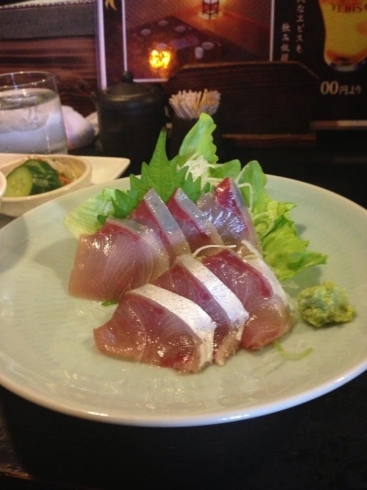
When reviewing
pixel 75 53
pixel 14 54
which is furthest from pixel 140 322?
pixel 14 54

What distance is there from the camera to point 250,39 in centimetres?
292

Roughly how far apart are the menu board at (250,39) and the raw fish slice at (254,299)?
6.72ft

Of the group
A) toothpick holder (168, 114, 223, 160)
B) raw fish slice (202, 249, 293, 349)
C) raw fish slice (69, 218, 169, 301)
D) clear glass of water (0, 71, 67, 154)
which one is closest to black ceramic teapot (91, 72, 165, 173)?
toothpick holder (168, 114, 223, 160)

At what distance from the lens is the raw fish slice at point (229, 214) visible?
1.52 metres

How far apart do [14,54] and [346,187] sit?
90.9 inches

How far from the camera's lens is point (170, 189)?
161 centimetres

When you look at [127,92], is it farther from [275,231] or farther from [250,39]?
[275,231]

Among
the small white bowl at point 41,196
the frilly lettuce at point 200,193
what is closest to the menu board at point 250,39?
the small white bowl at point 41,196

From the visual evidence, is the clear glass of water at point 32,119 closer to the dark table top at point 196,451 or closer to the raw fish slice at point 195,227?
the raw fish slice at point 195,227

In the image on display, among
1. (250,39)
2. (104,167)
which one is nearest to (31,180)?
(104,167)

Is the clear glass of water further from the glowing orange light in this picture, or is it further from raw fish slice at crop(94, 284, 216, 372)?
raw fish slice at crop(94, 284, 216, 372)

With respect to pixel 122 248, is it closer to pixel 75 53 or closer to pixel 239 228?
pixel 239 228

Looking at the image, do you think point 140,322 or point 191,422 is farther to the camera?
point 140,322

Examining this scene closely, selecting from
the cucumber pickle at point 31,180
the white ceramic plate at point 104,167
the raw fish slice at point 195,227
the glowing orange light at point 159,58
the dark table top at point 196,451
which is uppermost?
the glowing orange light at point 159,58
